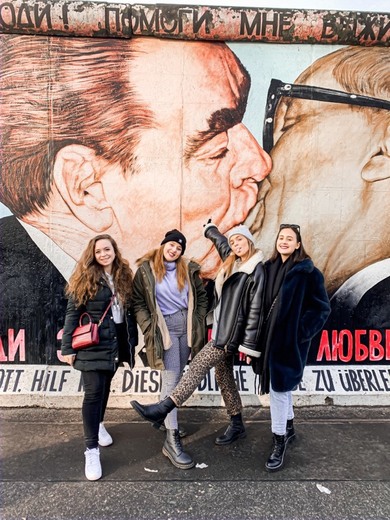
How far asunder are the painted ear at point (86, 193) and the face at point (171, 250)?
1523 millimetres

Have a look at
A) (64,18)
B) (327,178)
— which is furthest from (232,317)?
(64,18)

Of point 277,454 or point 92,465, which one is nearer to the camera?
point 92,465

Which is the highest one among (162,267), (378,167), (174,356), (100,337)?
(378,167)

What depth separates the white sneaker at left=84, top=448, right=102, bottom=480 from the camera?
304 cm

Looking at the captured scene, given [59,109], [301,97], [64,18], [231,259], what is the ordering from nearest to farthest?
1. [231,259]
2. [64,18]
3. [59,109]
4. [301,97]

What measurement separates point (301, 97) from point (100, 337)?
3492mm

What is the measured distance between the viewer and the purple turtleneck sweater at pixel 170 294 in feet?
11.0

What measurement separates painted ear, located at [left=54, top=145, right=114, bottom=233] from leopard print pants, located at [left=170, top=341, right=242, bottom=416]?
6.70 feet

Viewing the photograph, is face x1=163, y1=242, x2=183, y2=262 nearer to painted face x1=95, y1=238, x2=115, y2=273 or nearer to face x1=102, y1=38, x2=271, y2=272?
painted face x1=95, y1=238, x2=115, y2=273

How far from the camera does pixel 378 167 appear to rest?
4719 mm

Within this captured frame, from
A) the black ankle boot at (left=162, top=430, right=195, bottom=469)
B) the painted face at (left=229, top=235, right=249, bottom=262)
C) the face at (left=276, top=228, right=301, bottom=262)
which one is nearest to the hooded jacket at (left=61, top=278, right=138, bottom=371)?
the black ankle boot at (left=162, top=430, right=195, bottom=469)

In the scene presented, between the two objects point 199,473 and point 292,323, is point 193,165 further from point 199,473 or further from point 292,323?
point 199,473

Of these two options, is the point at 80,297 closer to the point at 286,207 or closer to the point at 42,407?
the point at 42,407

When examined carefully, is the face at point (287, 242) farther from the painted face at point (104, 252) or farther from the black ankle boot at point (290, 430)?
the black ankle boot at point (290, 430)
